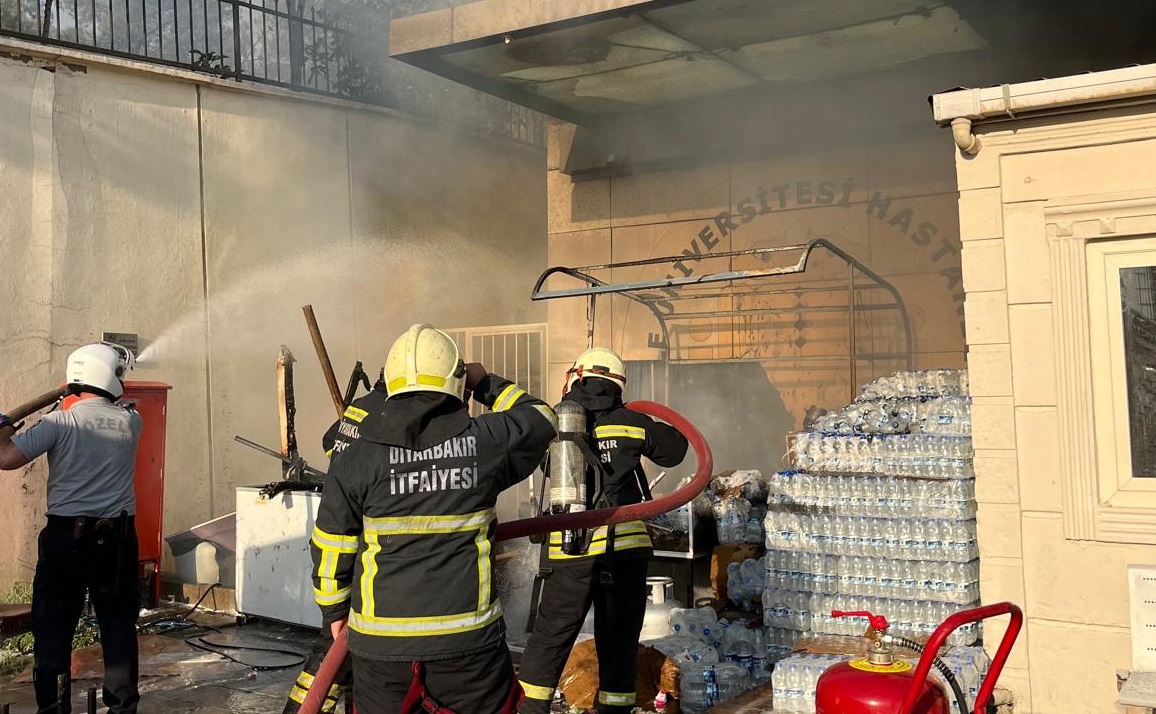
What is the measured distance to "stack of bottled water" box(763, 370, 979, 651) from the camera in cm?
601

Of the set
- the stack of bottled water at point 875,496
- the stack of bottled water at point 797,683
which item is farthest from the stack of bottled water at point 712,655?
the stack of bottled water at point 875,496

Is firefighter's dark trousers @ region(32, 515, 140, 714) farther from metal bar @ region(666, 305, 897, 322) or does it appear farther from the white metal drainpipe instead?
metal bar @ region(666, 305, 897, 322)

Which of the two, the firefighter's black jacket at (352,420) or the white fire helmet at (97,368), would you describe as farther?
the white fire helmet at (97,368)

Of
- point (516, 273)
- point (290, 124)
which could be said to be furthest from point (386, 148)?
point (516, 273)

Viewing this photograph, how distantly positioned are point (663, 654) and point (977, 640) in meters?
1.84

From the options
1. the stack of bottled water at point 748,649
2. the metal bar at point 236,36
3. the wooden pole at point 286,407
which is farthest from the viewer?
the metal bar at point 236,36

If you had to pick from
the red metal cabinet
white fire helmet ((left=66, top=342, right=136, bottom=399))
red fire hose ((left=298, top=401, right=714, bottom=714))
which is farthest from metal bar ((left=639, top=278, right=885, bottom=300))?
white fire helmet ((left=66, top=342, right=136, bottom=399))

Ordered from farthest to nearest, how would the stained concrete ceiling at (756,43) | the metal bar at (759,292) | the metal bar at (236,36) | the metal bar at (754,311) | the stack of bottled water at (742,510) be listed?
the metal bar at (236,36)
the metal bar at (759,292)
the metal bar at (754,311)
the stained concrete ceiling at (756,43)
the stack of bottled water at (742,510)

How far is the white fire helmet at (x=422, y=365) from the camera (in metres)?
3.52

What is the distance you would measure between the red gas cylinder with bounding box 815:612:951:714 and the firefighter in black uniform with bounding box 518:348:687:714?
163 cm

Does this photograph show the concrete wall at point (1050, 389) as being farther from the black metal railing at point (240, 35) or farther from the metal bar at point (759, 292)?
the black metal railing at point (240, 35)

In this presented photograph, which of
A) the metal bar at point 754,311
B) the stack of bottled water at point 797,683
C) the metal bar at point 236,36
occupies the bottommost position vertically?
the stack of bottled water at point 797,683

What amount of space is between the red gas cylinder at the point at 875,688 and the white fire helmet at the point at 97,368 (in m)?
4.34

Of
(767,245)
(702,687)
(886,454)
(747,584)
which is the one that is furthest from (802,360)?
(702,687)
